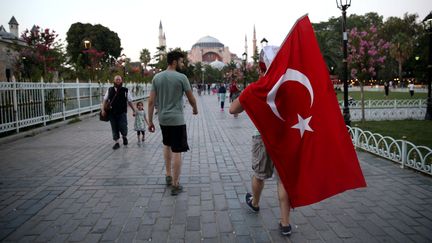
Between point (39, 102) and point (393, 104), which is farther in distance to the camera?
point (393, 104)

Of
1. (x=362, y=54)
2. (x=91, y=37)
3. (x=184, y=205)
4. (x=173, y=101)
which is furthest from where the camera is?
(x=91, y=37)

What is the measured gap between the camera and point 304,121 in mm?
3328

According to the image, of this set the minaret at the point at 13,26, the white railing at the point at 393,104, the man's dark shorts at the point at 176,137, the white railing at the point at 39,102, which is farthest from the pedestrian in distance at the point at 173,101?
the minaret at the point at 13,26

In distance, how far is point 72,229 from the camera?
3725 mm

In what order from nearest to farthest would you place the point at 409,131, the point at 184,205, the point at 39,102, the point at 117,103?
the point at 184,205
the point at 117,103
the point at 409,131
the point at 39,102

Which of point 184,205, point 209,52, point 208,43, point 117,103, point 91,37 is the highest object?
point 208,43

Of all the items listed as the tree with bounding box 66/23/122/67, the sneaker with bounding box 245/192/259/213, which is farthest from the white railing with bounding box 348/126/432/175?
the tree with bounding box 66/23/122/67

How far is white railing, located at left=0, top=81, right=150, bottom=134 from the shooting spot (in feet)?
34.0

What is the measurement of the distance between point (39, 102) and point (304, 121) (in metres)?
11.6

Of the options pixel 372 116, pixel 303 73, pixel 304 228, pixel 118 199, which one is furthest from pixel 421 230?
pixel 372 116

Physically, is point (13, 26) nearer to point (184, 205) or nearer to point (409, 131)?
point (409, 131)

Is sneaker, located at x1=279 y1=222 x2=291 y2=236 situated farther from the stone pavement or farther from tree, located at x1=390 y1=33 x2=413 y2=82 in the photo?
tree, located at x1=390 y1=33 x2=413 y2=82

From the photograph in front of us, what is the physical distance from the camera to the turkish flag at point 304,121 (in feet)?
10.9

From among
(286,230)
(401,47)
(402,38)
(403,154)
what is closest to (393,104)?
(403,154)
